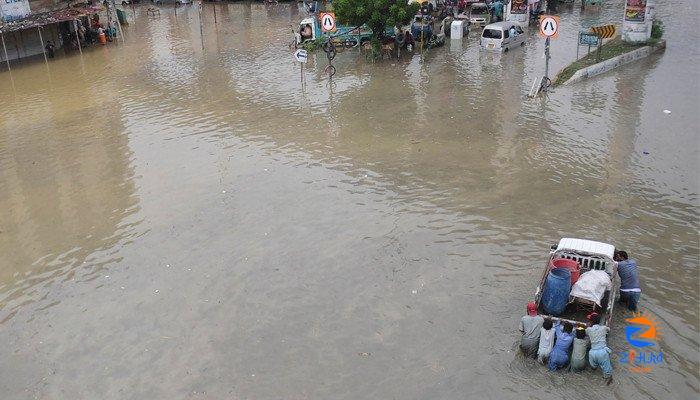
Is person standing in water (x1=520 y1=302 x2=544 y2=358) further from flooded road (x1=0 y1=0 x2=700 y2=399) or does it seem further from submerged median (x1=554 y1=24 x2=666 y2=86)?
submerged median (x1=554 y1=24 x2=666 y2=86)

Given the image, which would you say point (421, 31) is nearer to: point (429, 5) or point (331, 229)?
point (429, 5)

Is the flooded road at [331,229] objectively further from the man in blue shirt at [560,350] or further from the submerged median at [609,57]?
the submerged median at [609,57]

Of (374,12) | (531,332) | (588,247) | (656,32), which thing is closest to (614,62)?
(656,32)

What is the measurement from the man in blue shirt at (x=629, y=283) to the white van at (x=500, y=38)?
19.6 meters

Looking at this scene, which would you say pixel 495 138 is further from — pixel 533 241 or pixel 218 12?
pixel 218 12

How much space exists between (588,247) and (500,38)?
19345mm

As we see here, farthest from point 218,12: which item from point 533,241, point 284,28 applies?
point 533,241

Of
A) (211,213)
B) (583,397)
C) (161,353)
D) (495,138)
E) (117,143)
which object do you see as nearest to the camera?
(583,397)

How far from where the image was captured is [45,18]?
98.4 feet

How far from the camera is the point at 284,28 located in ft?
124

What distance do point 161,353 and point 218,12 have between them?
41.3m

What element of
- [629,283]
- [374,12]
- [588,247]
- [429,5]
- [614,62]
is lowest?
[629,283]

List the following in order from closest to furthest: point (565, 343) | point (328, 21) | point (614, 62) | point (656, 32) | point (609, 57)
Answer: point (565, 343) → point (614, 62) → point (609, 57) → point (328, 21) → point (656, 32)

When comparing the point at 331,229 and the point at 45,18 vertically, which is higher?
the point at 45,18
